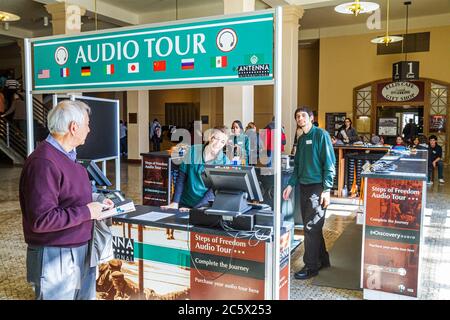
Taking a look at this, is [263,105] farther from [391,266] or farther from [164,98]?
[391,266]

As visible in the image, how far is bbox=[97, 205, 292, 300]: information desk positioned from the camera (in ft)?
7.91

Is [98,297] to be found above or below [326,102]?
below

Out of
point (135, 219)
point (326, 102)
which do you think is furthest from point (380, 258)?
point (326, 102)

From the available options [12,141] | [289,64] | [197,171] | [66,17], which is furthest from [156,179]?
[12,141]

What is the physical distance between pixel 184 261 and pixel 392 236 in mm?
1742

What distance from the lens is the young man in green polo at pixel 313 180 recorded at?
12.3ft

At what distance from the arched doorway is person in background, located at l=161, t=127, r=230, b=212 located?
1075 cm

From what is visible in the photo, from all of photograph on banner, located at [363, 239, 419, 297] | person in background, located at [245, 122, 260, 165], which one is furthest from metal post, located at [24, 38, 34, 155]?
person in background, located at [245, 122, 260, 165]

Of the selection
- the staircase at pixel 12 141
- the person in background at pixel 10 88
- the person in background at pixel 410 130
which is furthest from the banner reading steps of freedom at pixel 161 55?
the person in background at pixel 410 130

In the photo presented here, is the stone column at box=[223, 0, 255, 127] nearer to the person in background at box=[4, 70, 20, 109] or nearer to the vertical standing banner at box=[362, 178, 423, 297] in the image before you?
the vertical standing banner at box=[362, 178, 423, 297]

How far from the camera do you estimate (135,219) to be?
274cm

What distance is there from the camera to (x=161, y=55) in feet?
8.12
